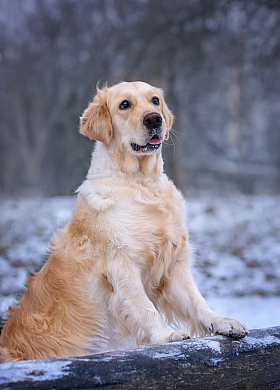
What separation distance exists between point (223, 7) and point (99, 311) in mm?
7360

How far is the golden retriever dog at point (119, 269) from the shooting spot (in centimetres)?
236

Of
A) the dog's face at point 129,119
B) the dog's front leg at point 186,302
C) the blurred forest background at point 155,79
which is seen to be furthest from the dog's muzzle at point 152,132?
the blurred forest background at point 155,79

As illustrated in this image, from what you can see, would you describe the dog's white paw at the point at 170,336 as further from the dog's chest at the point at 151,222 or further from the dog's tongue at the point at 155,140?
the dog's tongue at the point at 155,140

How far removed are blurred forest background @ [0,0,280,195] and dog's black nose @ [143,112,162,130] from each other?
3867 mm

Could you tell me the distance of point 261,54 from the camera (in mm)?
8688

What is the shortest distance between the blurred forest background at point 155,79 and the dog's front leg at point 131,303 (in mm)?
4378

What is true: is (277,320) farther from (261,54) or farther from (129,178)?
Answer: (261,54)

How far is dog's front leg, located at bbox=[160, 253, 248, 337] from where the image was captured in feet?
7.82

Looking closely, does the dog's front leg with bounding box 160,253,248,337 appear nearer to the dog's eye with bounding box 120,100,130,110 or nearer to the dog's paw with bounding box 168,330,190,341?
the dog's paw with bounding box 168,330,190,341

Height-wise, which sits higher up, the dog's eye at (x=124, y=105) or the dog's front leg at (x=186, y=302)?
the dog's eye at (x=124, y=105)

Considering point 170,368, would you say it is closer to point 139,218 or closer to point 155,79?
point 139,218

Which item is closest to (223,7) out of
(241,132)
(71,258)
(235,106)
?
(235,106)

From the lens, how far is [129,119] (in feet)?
8.93

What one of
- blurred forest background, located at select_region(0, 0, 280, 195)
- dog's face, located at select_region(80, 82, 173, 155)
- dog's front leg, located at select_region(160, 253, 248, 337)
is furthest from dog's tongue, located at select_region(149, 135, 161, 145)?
blurred forest background, located at select_region(0, 0, 280, 195)
